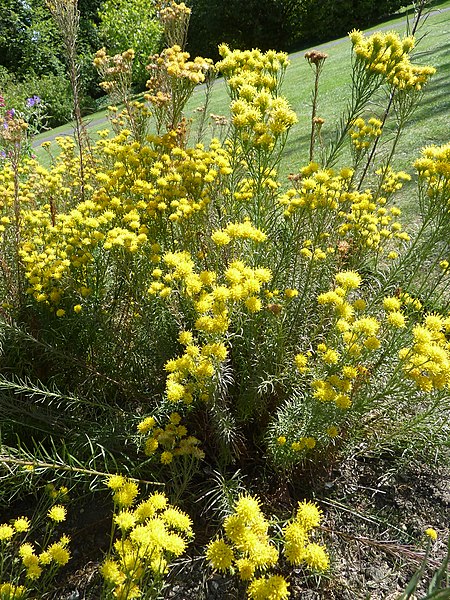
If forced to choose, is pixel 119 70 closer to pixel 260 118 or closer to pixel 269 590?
pixel 260 118

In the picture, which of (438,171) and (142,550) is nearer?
(142,550)

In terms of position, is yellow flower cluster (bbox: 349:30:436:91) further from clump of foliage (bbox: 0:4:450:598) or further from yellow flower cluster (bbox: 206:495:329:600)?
yellow flower cluster (bbox: 206:495:329:600)

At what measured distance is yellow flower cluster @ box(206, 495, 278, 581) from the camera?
1.28 metres

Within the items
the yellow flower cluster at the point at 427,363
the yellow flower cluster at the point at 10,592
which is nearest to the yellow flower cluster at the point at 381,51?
the yellow flower cluster at the point at 427,363

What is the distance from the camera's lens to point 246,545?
128 centimetres

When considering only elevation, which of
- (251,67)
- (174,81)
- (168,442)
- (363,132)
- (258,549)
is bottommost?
(168,442)

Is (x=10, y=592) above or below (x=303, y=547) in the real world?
below

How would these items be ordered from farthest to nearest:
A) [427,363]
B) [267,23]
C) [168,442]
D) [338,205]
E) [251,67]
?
[267,23], [338,205], [251,67], [168,442], [427,363]

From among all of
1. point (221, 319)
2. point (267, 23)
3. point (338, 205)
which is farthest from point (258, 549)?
point (267, 23)

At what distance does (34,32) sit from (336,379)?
26846 mm

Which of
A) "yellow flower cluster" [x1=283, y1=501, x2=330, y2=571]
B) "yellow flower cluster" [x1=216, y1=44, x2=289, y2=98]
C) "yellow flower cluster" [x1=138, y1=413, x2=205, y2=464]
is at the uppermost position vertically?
"yellow flower cluster" [x1=216, y1=44, x2=289, y2=98]

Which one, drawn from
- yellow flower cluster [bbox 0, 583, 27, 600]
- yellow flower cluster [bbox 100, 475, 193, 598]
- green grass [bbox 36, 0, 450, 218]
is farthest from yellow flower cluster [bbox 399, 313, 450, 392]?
green grass [bbox 36, 0, 450, 218]

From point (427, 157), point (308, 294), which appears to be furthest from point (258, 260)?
point (427, 157)

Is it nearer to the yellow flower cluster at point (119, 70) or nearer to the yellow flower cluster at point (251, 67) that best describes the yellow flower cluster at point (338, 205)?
the yellow flower cluster at point (251, 67)
